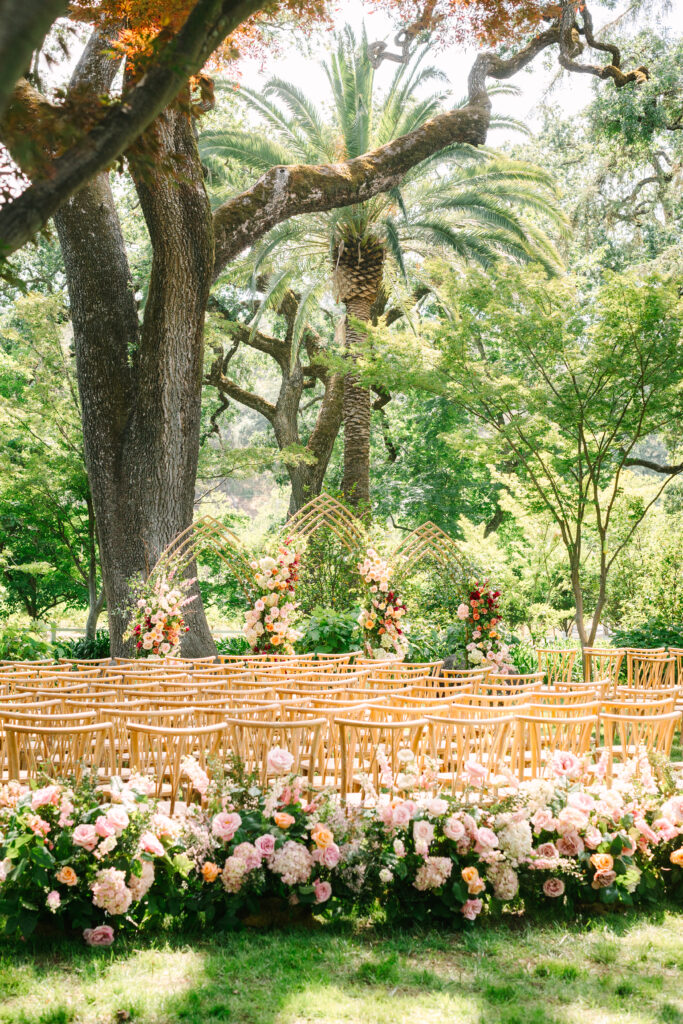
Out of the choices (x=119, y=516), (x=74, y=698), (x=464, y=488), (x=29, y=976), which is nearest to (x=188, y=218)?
(x=119, y=516)

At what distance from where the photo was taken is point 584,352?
1201cm

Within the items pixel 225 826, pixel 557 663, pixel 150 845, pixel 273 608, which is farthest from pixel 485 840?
pixel 557 663

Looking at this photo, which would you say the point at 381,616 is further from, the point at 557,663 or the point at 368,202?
the point at 368,202

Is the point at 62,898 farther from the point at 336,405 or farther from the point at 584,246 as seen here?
the point at 584,246

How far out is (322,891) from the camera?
4039 mm

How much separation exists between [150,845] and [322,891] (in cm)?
83

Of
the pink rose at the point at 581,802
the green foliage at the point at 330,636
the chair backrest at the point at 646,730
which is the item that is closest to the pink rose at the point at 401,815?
the pink rose at the point at 581,802

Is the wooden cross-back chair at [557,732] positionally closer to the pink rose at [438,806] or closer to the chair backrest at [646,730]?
the chair backrest at [646,730]

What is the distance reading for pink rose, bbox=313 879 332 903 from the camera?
4031 millimetres

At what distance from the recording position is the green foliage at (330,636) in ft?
34.7

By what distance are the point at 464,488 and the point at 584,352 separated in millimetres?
10109

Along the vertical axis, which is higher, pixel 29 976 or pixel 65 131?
pixel 65 131

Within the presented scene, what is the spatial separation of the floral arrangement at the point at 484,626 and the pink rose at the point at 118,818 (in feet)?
21.5

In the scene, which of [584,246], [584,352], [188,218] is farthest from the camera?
[584,246]
